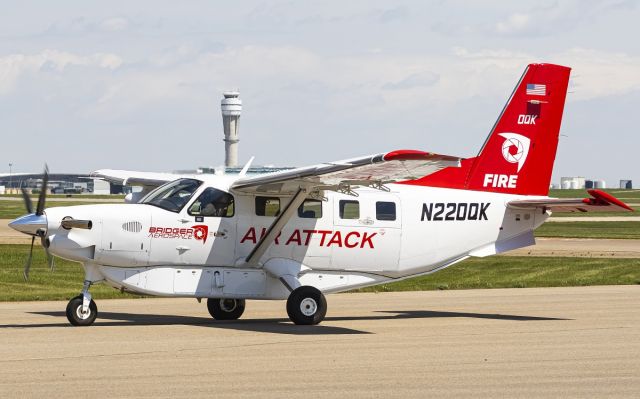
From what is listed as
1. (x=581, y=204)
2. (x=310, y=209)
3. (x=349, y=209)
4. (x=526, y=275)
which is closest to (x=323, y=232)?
(x=310, y=209)

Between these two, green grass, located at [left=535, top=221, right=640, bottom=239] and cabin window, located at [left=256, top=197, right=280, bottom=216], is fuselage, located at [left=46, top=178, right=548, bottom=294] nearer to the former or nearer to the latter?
cabin window, located at [left=256, top=197, right=280, bottom=216]

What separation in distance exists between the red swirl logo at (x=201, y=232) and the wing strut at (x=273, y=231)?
Answer: 854 millimetres

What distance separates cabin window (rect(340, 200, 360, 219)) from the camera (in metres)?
19.7

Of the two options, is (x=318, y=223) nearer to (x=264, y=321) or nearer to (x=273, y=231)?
(x=273, y=231)

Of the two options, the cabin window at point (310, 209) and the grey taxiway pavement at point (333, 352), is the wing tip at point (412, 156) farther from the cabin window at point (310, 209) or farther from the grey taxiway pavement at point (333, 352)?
the cabin window at point (310, 209)

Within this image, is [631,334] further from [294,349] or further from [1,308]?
[1,308]

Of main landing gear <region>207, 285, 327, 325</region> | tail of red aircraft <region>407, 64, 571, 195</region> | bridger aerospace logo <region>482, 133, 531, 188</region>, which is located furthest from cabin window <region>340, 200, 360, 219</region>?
bridger aerospace logo <region>482, 133, 531, 188</region>

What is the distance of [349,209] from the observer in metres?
19.7

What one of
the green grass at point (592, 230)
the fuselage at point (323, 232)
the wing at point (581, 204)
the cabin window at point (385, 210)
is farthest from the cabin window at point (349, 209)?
the green grass at point (592, 230)

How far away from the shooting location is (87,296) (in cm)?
1792

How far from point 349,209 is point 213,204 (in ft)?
8.42

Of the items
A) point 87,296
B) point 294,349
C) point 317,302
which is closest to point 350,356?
point 294,349

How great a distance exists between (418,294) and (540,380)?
567 inches

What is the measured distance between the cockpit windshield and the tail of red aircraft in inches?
213
